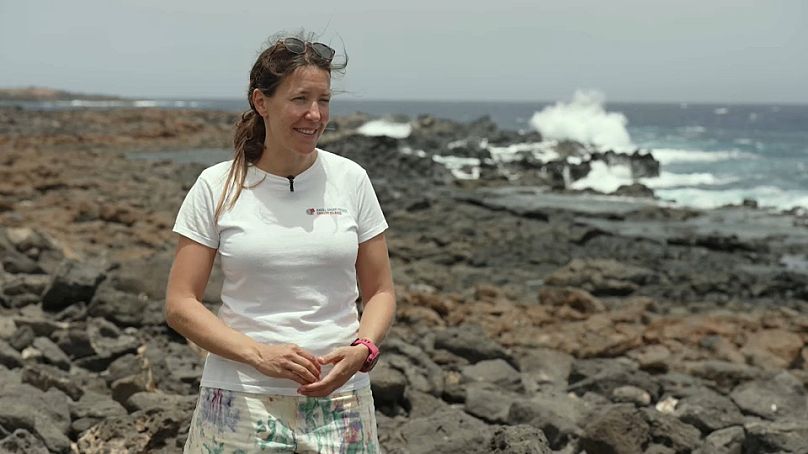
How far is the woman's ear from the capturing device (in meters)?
2.61

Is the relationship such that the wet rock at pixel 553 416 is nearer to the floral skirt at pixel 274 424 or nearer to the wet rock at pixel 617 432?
the wet rock at pixel 617 432

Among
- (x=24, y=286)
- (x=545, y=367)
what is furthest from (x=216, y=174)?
(x=24, y=286)

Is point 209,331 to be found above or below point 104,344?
above

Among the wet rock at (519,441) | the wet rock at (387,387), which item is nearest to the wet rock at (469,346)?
the wet rock at (387,387)

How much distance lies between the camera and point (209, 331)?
2477 millimetres

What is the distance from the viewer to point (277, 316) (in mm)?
2510

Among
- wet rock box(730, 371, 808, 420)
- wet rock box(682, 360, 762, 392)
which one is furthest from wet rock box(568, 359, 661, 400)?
wet rock box(682, 360, 762, 392)

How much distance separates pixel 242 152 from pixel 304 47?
1.14 ft

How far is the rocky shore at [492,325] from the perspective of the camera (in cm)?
541

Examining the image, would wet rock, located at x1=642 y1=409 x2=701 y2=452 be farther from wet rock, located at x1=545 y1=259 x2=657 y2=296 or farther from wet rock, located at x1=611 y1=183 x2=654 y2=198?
wet rock, located at x1=611 y1=183 x2=654 y2=198

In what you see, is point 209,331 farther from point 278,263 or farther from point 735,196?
point 735,196

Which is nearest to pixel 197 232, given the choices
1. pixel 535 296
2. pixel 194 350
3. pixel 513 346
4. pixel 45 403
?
pixel 45 403

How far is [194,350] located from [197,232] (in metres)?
5.67

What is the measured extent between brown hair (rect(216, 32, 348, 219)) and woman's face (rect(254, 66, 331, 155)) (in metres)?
0.02
